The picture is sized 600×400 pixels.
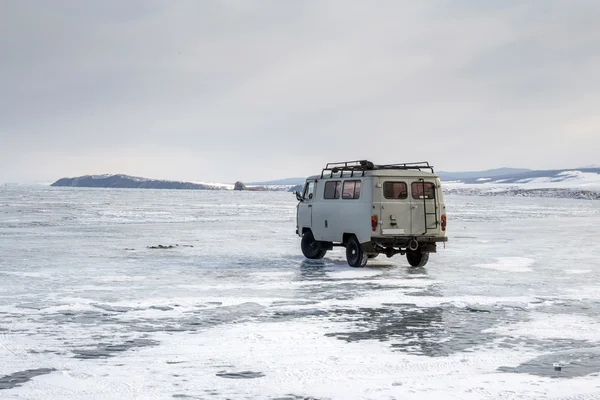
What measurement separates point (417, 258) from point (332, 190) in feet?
9.29

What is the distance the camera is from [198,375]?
7.50 meters

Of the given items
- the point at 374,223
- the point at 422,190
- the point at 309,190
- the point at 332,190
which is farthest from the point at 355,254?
the point at 309,190

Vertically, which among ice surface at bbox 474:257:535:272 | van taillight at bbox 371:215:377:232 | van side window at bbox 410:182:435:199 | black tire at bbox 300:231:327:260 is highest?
van side window at bbox 410:182:435:199

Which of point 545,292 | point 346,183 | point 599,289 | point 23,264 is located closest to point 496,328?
point 545,292

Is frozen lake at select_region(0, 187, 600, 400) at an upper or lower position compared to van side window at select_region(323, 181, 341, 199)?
lower

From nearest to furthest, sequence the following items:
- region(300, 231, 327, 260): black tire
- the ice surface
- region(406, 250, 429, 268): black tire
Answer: the ice surface
region(406, 250, 429, 268): black tire
region(300, 231, 327, 260): black tire

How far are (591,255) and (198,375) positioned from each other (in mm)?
18079

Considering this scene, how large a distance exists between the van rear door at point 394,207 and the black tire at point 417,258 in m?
1.28

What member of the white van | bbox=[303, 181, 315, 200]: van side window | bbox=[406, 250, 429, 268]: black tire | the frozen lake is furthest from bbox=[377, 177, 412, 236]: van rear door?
bbox=[303, 181, 315, 200]: van side window

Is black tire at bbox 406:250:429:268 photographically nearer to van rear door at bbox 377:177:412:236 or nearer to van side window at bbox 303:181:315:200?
van rear door at bbox 377:177:412:236

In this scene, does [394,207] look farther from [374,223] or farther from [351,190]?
[351,190]

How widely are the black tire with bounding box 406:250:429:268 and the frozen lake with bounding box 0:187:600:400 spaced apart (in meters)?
0.38

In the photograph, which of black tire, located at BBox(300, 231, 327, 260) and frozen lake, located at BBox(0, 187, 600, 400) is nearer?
frozen lake, located at BBox(0, 187, 600, 400)

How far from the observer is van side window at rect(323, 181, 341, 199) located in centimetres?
1923
